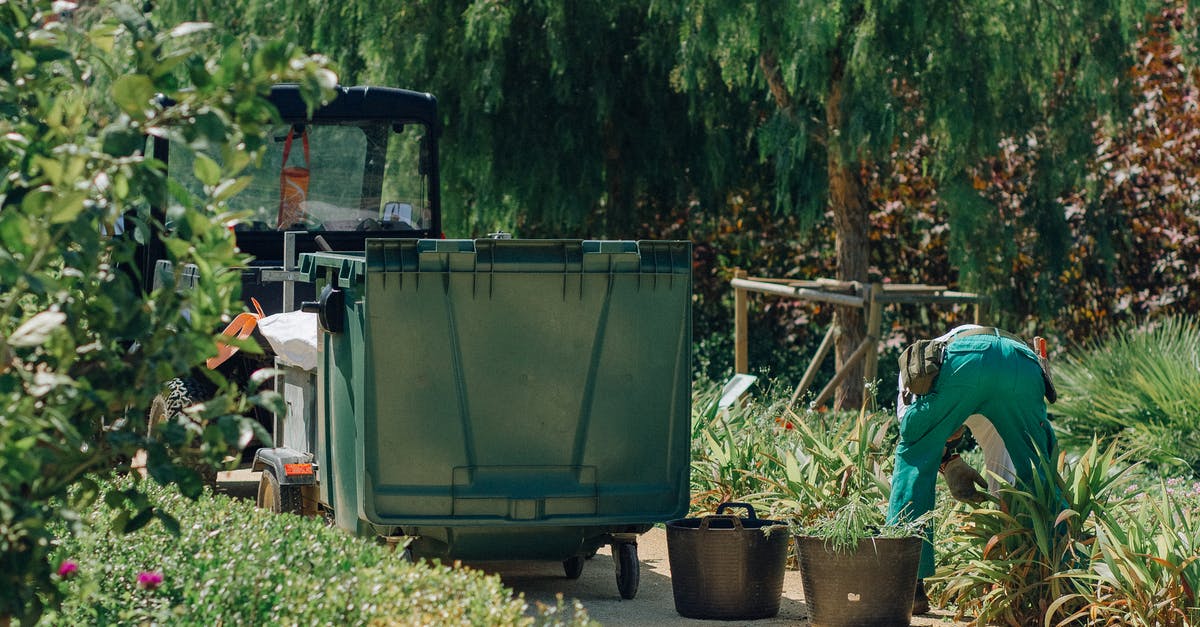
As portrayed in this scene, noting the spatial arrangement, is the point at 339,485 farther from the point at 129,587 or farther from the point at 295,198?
the point at 295,198

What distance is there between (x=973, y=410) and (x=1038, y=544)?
58 cm

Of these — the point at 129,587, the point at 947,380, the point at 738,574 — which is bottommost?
the point at 738,574

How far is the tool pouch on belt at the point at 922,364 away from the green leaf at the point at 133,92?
3.49 meters

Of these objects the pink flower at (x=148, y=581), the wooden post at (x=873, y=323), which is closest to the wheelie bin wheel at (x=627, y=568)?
the pink flower at (x=148, y=581)

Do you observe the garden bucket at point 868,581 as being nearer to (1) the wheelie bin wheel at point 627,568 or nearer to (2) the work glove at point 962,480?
(2) the work glove at point 962,480

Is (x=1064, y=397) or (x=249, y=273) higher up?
(x=249, y=273)

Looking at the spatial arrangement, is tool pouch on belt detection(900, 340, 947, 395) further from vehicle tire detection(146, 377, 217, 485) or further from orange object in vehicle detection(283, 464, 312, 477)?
vehicle tire detection(146, 377, 217, 485)

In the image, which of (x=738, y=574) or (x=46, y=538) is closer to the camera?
(x=46, y=538)

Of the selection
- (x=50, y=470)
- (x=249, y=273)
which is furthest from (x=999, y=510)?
(x=249, y=273)

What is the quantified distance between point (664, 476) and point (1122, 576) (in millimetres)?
1737

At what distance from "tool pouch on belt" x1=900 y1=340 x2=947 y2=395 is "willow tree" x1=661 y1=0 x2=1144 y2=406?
424cm

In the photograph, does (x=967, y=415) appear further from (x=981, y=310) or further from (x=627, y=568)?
(x=981, y=310)

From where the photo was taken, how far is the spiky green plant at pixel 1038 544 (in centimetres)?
552

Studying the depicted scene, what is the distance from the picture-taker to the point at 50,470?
321 cm
